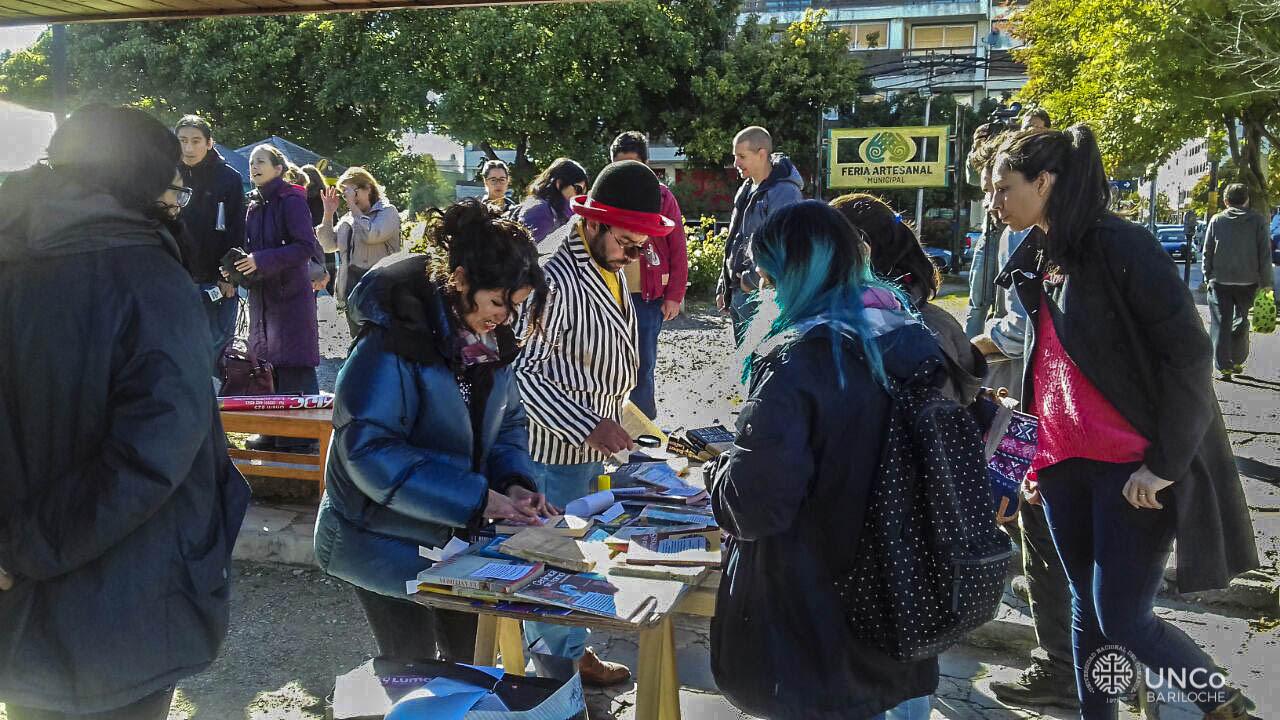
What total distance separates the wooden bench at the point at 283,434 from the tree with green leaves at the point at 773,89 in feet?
70.5

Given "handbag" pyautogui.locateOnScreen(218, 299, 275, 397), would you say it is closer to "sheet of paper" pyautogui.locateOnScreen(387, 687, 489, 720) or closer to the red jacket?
the red jacket

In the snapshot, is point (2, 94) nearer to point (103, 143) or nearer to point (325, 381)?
point (325, 381)

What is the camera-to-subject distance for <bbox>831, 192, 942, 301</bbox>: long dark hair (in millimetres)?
2939

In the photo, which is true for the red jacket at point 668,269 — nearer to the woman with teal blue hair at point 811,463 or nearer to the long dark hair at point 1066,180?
the long dark hair at point 1066,180

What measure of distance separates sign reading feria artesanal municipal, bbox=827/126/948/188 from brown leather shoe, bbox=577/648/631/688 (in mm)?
20703

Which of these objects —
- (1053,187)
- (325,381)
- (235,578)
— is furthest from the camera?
(325,381)

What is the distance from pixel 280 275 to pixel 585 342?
2.98 meters

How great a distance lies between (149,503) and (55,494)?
18cm

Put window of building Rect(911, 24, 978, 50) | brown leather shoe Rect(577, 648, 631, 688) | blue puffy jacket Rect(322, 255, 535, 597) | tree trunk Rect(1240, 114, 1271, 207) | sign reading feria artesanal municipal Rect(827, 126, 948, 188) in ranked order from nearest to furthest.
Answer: blue puffy jacket Rect(322, 255, 535, 597) → brown leather shoe Rect(577, 648, 631, 688) → tree trunk Rect(1240, 114, 1271, 207) → sign reading feria artesanal municipal Rect(827, 126, 948, 188) → window of building Rect(911, 24, 978, 50)

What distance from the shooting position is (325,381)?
367 inches

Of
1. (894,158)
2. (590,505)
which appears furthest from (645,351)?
(894,158)

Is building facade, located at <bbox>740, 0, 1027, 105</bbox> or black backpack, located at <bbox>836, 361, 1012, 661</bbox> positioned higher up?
building facade, located at <bbox>740, 0, 1027, 105</bbox>

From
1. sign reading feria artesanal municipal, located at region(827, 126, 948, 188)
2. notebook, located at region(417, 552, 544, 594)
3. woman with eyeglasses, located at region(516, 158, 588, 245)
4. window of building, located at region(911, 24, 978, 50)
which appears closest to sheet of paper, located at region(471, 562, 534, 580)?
notebook, located at region(417, 552, 544, 594)

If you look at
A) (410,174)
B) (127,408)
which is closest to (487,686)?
(127,408)
